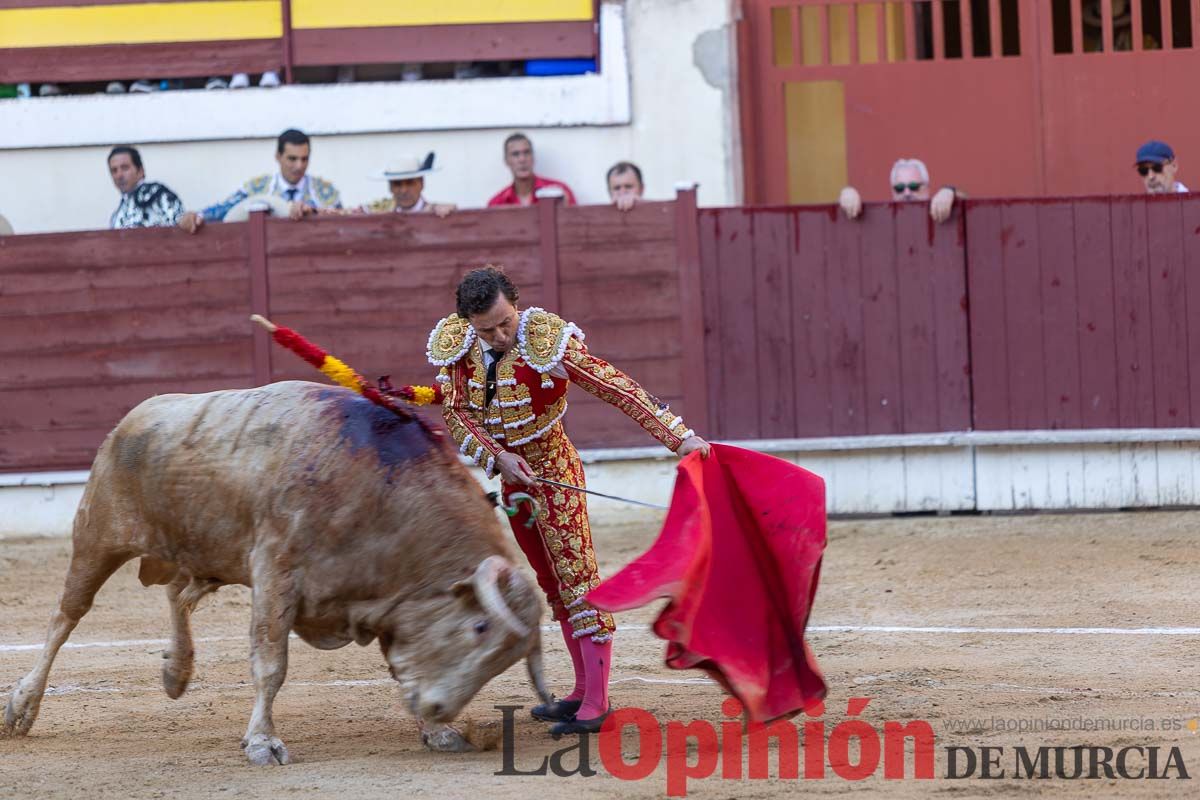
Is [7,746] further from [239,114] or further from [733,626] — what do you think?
[239,114]

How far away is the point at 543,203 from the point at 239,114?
6.79ft

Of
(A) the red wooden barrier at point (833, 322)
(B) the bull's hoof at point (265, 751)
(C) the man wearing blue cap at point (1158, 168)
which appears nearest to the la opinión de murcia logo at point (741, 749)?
(B) the bull's hoof at point (265, 751)

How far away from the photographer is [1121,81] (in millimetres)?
9500

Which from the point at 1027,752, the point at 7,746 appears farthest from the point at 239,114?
the point at 1027,752

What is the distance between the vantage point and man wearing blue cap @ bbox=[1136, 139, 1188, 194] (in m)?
8.34

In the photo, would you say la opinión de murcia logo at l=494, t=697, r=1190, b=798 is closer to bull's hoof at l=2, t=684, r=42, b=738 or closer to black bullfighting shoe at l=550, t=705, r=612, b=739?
black bullfighting shoe at l=550, t=705, r=612, b=739

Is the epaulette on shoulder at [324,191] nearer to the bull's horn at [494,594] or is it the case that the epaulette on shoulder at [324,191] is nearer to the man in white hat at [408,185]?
the man in white hat at [408,185]

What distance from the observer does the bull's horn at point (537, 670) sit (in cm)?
449

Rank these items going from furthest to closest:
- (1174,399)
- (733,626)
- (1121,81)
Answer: (1121,81), (1174,399), (733,626)

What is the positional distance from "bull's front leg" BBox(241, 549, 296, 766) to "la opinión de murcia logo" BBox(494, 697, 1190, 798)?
59 cm

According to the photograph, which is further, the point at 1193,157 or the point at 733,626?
the point at 1193,157

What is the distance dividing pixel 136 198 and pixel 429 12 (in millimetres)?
1887

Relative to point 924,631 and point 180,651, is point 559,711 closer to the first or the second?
point 180,651

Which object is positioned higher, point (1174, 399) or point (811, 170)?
point (811, 170)
